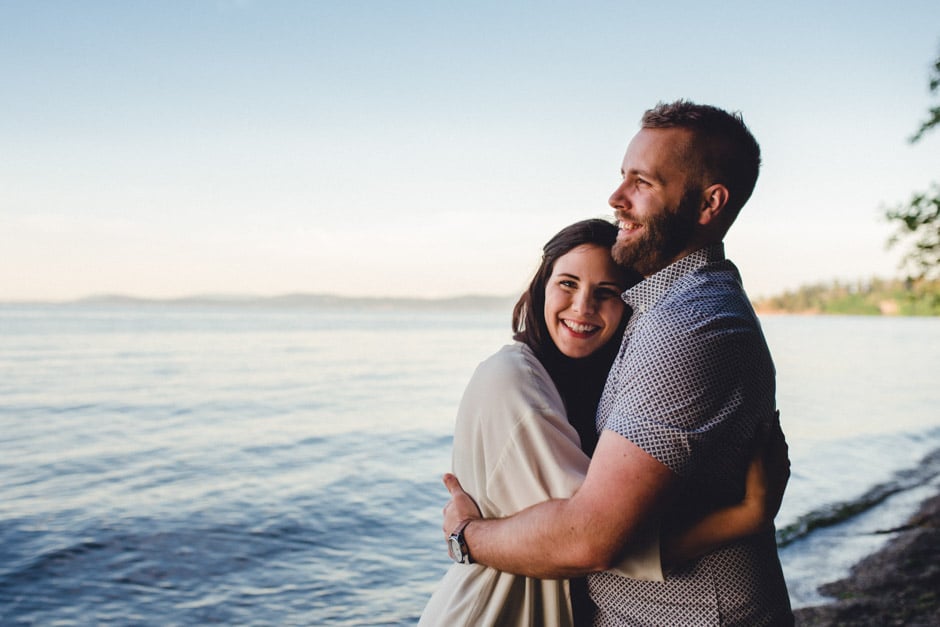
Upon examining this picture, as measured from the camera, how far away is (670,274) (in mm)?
2361

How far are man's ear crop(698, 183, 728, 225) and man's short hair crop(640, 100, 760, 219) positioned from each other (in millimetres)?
22

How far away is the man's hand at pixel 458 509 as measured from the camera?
2.35m

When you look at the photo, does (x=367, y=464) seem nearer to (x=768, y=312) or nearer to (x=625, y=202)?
(x=625, y=202)

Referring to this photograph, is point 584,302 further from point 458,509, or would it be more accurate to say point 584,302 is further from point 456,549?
point 456,549

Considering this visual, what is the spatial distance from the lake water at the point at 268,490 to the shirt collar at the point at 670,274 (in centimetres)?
665

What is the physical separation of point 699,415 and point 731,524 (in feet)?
1.48

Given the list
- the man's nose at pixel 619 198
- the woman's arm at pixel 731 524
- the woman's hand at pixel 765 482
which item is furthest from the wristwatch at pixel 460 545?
the man's nose at pixel 619 198

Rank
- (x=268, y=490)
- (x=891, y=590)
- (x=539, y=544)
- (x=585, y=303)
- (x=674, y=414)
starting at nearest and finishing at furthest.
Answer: (x=674, y=414) → (x=539, y=544) → (x=585, y=303) → (x=891, y=590) → (x=268, y=490)

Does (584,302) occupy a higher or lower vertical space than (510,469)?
higher

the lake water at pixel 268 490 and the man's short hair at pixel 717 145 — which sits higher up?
the man's short hair at pixel 717 145

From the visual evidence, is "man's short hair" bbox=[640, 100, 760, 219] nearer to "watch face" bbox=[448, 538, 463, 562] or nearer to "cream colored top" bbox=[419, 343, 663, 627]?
"cream colored top" bbox=[419, 343, 663, 627]

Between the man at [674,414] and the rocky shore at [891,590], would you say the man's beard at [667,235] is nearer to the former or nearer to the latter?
the man at [674,414]

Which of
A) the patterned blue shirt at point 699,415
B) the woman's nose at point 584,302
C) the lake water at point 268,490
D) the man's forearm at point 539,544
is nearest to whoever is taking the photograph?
the patterned blue shirt at point 699,415

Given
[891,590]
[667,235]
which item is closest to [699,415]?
[667,235]
